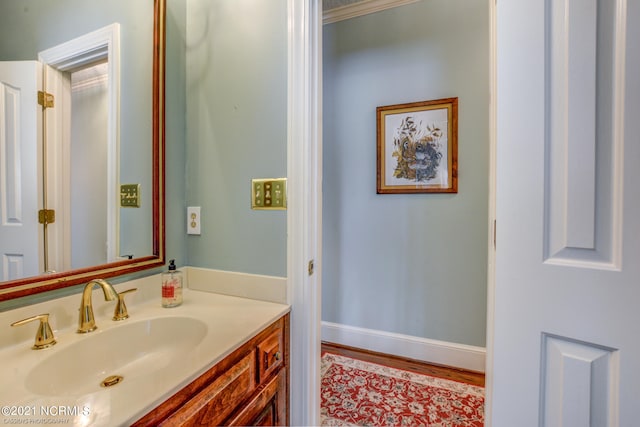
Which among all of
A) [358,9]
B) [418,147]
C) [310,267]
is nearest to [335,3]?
[358,9]

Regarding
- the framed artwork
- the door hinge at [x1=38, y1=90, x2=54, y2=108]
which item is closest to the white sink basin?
the door hinge at [x1=38, y1=90, x2=54, y2=108]

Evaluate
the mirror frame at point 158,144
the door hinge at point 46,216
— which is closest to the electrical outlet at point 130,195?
the mirror frame at point 158,144

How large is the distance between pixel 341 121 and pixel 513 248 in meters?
1.66

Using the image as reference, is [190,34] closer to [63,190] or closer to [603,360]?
[63,190]

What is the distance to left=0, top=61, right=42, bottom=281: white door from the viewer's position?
744mm

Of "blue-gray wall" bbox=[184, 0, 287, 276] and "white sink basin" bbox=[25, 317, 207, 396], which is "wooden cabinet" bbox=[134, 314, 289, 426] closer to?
"white sink basin" bbox=[25, 317, 207, 396]

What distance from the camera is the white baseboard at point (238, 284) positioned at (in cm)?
109

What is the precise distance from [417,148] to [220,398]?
179 cm

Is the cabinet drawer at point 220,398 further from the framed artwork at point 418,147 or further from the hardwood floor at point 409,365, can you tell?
the framed artwork at point 418,147

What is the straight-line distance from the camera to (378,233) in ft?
6.86

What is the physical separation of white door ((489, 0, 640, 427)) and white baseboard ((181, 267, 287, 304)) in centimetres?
72

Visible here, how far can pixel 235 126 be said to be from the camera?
3.84 ft

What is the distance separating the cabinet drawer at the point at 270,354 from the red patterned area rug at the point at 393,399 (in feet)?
2.49

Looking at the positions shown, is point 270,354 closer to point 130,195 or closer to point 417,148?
point 130,195
